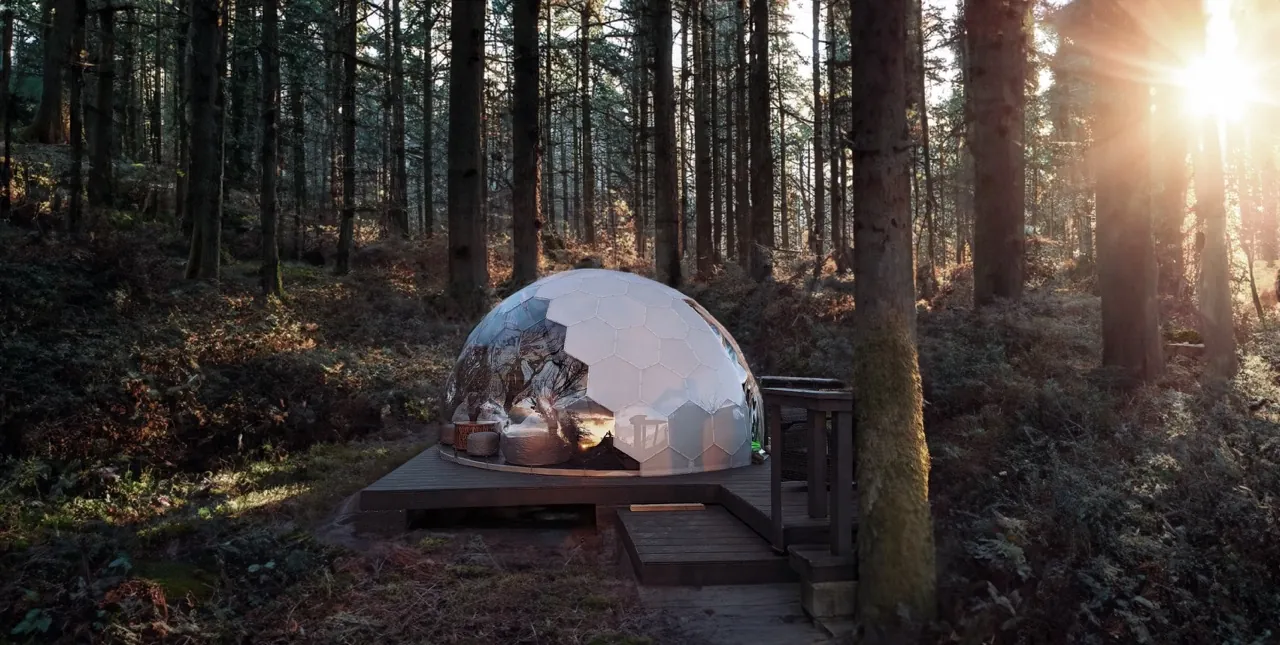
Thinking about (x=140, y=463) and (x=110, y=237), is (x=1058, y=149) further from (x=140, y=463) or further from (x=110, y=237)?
(x=110, y=237)

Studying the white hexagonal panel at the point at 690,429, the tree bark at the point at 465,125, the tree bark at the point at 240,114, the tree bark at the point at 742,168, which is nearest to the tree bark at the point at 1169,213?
the white hexagonal panel at the point at 690,429

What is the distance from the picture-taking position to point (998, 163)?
11562mm

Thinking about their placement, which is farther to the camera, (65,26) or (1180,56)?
(65,26)

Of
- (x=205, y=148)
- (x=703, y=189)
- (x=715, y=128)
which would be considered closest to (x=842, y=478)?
(x=205, y=148)

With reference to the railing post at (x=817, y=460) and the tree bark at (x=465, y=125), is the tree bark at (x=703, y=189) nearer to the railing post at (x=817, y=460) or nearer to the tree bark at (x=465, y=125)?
the tree bark at (x=465, y=125)

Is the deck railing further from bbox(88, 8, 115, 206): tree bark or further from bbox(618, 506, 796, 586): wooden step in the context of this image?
bbox(88, 8, 115, 206): tree bark

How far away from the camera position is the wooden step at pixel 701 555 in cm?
512

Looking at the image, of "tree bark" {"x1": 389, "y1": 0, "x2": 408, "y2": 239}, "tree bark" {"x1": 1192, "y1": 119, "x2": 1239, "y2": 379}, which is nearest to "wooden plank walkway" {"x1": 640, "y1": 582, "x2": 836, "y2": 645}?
"tree bark" {"x1": 1192, "y1": 119, "x2": 1239, "y2": 379}

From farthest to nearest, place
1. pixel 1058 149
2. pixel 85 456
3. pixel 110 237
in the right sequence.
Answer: pixel 1058 149, pixel 110 237, pixel 85 456

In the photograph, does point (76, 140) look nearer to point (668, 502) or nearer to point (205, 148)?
point (205, 148)

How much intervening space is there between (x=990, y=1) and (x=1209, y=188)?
395 cm

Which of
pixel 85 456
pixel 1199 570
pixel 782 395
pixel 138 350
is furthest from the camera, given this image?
pixel 138 350

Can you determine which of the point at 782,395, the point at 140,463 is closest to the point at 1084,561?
the point at 782,395

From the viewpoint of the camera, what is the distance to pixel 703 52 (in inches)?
891
